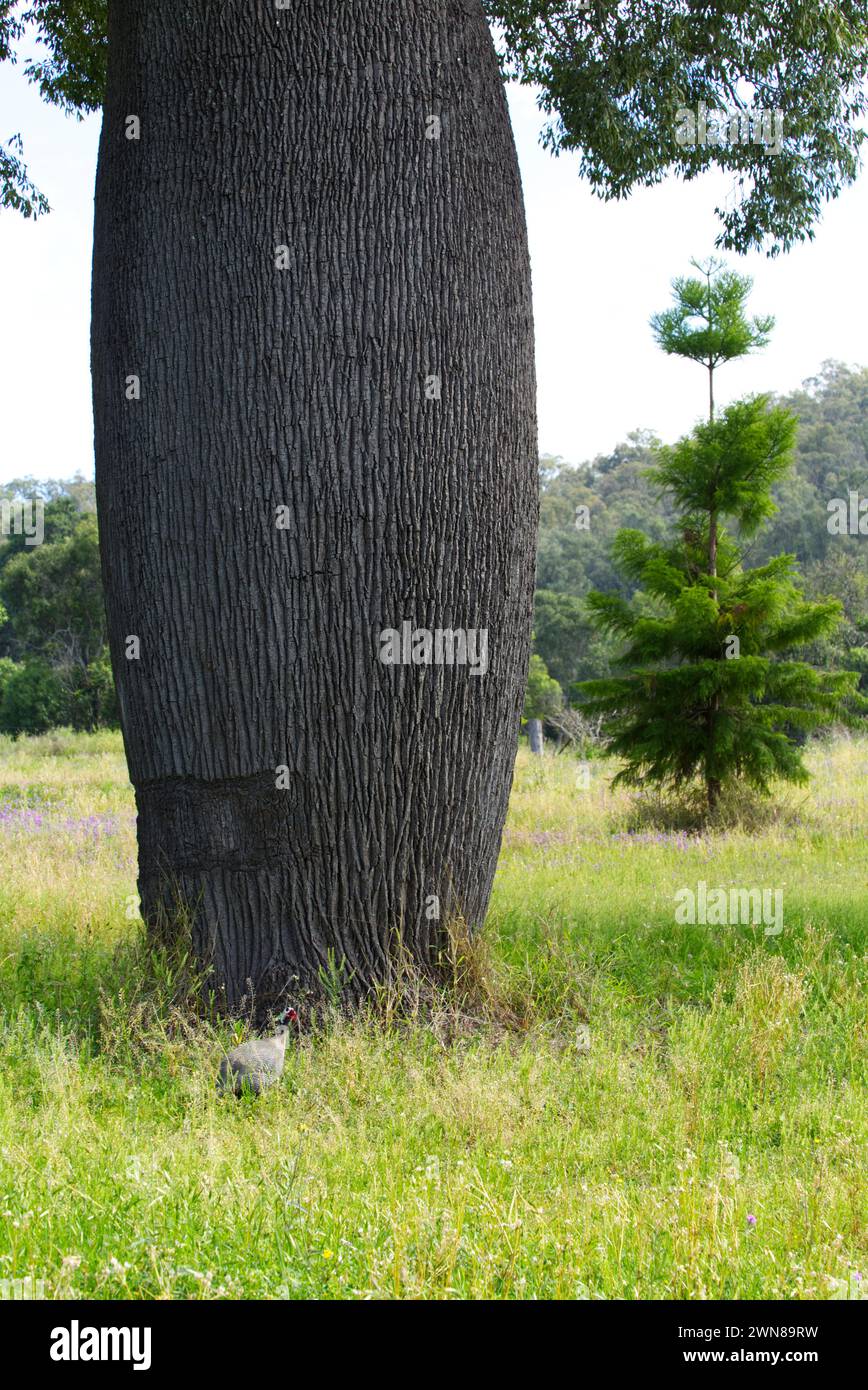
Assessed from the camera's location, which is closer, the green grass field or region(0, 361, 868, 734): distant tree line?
the green grass field

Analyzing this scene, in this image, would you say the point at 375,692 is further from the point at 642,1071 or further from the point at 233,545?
the point at 642,1071

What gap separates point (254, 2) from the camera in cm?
472

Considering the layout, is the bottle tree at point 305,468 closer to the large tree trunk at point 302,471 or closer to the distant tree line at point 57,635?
the large tree trunk at point 302,471

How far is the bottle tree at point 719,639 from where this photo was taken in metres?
10.6

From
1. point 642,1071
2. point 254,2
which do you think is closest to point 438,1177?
point 642,1071

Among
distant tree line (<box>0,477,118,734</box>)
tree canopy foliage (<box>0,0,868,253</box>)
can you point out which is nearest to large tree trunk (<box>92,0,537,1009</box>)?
tree canopy foliage (<box>0,0,868,253</box>)

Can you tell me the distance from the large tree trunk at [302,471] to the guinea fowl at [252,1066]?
45 centimetres

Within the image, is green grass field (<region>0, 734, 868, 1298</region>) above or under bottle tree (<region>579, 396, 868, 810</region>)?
under

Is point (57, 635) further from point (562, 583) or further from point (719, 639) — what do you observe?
point (719, 639)

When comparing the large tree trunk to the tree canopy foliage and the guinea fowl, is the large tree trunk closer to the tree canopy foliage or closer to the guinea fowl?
the guinea fowl

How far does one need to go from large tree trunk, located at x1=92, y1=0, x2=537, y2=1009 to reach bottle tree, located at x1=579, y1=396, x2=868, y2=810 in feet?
19.9

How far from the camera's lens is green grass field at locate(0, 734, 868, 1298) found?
8.93ft

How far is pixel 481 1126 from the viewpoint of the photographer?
3672mm

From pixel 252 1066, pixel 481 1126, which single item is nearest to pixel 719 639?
pixel 252 1066
